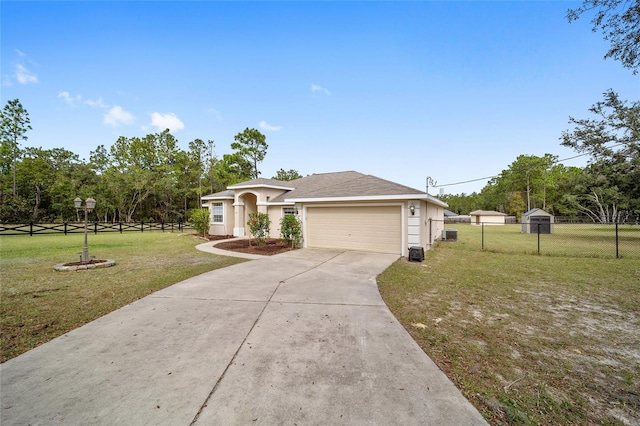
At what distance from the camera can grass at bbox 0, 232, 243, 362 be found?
147 inches

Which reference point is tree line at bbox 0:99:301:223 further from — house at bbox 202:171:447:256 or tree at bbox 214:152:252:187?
house at bbox 202:171:447:256

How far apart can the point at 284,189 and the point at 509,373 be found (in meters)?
14.6

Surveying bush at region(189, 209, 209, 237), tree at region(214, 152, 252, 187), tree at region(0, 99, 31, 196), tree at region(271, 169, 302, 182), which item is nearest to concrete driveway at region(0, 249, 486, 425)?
bush at region(189, 209, 209, 237)

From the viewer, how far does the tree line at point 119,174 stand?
28.4 meters

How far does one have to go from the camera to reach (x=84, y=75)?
11.0 meters

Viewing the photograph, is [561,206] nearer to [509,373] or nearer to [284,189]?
[284,189]

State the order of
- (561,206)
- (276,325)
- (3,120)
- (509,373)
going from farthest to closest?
(561,206) → (3,120) → (276,325) → (509,373)

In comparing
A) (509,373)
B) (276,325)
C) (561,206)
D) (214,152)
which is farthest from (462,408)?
(561,206)

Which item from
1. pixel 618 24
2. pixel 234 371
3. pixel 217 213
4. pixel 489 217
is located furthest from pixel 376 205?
pixel 489 217

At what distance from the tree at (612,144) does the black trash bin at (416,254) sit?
15.6 meters

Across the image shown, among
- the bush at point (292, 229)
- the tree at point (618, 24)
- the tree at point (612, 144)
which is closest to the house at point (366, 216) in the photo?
the bush at point (292, 229)

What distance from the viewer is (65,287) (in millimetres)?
5770

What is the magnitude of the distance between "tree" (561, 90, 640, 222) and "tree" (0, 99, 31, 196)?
165ft

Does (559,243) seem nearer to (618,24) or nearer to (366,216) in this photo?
(366,216)
